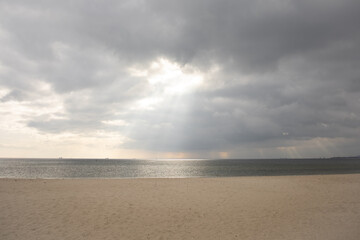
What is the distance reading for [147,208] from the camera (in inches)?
627

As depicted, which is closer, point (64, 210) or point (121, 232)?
point (121, 232)

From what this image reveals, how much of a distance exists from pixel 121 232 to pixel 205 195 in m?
10.2

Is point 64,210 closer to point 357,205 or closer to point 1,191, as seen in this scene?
point 1,191

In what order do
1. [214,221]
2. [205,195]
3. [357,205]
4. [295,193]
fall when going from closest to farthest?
[214,221]
[357,205]
[205,195]
[295,193]

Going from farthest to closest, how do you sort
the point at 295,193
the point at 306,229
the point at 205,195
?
the point at 295,193 < the point at 205,195 < the point at 306,229

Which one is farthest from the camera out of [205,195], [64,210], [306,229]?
[205,195]

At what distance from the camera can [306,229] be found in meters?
12.3

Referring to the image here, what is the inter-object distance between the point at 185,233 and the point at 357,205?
47.6 ft

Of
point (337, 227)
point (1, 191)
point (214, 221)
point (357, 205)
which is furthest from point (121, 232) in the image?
point (357, 205)

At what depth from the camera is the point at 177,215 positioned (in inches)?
572

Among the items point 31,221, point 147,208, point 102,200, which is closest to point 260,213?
point 147,208

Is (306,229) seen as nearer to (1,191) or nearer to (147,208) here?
(147,208)

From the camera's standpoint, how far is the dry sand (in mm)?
11578

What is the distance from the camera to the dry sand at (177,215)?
11.6 meters
